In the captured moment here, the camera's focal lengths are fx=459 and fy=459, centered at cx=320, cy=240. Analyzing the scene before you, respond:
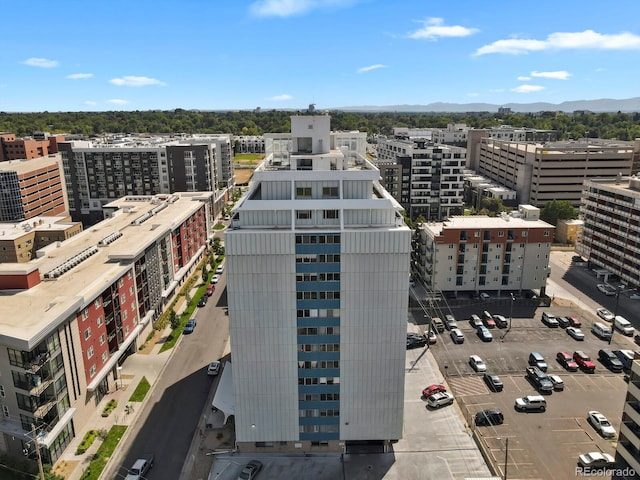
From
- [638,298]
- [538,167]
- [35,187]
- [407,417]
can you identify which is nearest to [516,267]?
[638,298]

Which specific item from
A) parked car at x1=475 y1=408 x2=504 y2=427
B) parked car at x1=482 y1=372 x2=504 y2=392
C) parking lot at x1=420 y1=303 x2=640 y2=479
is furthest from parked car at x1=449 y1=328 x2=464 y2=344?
parked car at x1=475 y1=408 x2=504 y2=427

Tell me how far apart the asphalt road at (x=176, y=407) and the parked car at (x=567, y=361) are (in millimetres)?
50342

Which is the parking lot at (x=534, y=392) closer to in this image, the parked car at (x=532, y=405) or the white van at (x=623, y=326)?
the parked car at (x=532, y=405)

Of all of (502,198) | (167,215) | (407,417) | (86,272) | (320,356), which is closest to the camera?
(320,356)

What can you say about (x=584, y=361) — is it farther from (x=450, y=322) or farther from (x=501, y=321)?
(x=450, y=322)

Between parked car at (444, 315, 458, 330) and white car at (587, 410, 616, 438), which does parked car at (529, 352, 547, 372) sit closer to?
white car at (587, 410, 616, 438)

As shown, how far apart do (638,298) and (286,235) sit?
76.6 m

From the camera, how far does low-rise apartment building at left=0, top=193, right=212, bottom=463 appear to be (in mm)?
46000

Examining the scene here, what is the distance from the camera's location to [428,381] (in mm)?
63062

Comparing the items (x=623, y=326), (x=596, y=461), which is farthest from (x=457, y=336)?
(x=596, y=461)

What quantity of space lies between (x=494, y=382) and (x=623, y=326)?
30.6 metres

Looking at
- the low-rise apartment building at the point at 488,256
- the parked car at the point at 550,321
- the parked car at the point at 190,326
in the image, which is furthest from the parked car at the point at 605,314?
the parked car at the point at 190,326

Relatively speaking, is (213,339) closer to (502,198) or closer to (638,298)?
(638,298)

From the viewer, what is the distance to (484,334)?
74.5 meters
